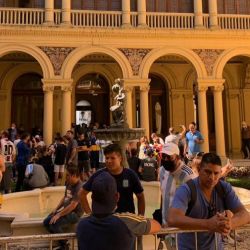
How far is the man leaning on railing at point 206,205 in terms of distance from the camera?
2750 mm

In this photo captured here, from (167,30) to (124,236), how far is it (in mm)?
16257

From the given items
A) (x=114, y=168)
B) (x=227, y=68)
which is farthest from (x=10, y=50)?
(x=114, y=168)

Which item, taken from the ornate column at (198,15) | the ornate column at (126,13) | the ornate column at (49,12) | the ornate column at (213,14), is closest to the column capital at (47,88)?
the ornate column at (49,12)

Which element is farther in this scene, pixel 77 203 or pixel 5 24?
pixel 5 24

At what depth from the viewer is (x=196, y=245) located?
2.93 m

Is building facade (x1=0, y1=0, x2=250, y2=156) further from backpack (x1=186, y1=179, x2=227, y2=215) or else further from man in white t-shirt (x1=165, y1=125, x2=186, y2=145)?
backpack (x1=186, y1=179, x2=227, y2=215)

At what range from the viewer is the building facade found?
1691 centimetres

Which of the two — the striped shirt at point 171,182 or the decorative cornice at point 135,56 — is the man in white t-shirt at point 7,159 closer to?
the striped shirt at point 171,182

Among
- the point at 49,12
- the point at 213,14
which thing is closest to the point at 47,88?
the point at 49,12

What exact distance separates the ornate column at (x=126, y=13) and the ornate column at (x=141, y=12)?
56cm

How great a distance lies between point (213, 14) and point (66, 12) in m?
7.39

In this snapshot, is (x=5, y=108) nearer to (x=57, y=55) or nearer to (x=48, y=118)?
(x=48, y=118)

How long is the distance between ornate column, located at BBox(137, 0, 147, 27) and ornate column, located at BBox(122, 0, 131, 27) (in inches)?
22.0

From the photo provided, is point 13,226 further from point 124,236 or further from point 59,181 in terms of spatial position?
point 59,181
